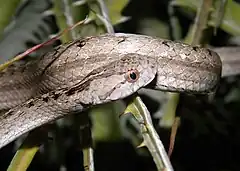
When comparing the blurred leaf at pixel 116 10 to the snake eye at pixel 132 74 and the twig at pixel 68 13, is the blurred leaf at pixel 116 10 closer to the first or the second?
the twig at pixel 68 13

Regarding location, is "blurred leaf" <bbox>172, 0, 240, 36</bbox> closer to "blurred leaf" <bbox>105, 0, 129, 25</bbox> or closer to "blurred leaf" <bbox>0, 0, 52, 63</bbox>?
"blurred leaf" <bbox>105, 0, 129, 25</bbox>

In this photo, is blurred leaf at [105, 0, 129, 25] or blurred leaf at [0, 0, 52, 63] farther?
blurred leaf at [0, 0, 52, 63]

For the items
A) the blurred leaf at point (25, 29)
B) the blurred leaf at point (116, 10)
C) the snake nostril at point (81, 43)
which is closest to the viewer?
the snake nostril at point (81, 43)

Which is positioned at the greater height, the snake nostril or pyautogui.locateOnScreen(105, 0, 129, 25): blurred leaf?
the snake nostril

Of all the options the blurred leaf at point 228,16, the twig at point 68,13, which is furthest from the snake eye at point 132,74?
the blurred leaf at point 228,16

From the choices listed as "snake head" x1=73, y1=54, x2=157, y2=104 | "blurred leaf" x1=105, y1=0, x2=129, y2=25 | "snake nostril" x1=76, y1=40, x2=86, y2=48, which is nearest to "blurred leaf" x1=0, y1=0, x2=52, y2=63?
"blurred leaf" x1=105, y1=0, x2=129, y2=25

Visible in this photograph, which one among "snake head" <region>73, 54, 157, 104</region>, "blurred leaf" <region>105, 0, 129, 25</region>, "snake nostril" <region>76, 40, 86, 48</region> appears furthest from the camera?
"blurred leaf" <region>105, 0, 129, 25</region>

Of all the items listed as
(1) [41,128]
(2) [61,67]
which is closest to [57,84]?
(2) [61,67]

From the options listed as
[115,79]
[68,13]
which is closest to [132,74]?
[115,79]

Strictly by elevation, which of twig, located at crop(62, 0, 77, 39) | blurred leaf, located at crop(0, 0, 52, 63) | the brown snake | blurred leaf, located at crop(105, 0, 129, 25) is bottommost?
blurred leaf, located at crop(0, 0, 52, 63)
